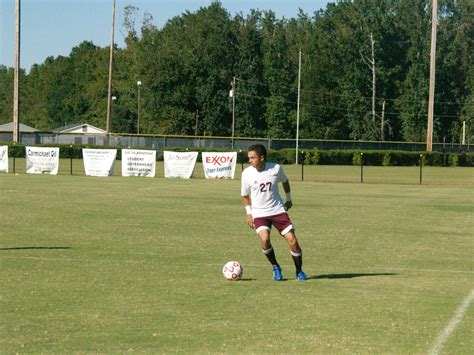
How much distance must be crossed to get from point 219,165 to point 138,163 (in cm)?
423

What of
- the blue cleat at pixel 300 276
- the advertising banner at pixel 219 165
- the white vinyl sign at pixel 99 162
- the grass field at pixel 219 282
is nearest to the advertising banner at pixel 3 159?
the white vinyl sign at pixel 99 162

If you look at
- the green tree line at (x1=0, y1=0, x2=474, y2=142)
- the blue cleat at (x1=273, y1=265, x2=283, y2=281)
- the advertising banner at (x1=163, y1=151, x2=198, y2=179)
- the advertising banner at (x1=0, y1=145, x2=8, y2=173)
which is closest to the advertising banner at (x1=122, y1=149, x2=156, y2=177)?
the advertising banner at (x1=163, y1=151, x2=198, y2=179)

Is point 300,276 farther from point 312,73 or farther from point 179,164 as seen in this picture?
point 312,73

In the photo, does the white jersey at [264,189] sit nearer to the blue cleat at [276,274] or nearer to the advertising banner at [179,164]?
the blue cleat at [276,274]

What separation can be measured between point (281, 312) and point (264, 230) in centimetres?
250

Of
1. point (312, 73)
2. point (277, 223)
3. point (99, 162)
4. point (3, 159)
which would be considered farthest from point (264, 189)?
point (312, 73)

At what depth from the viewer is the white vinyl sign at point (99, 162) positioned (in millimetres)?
48125

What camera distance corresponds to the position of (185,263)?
47.9 feet

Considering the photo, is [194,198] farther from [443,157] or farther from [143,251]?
[443,157]

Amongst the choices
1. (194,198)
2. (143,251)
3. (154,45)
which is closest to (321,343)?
(143,251)

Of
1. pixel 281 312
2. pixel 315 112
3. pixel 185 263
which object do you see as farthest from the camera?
pixel 315 112

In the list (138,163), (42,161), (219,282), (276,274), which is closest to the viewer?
(219,282)

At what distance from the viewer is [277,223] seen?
12.6m

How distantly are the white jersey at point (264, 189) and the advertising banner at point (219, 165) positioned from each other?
112ft
